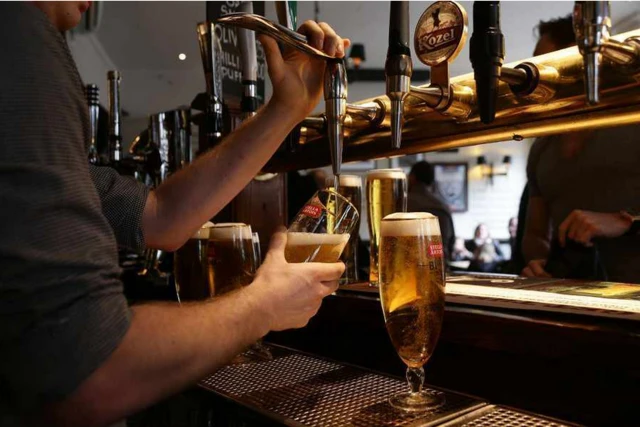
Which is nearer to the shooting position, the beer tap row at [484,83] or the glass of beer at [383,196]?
the beer tap row at [484,83]

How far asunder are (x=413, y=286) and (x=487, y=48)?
374 mm

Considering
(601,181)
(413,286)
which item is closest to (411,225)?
(413,286)

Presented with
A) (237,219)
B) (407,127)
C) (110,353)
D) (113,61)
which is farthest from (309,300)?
(113,61)

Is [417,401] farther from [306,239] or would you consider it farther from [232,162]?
[232,162]

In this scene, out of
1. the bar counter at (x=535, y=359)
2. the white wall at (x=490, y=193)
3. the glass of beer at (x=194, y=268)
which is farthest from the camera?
the white wall at (x=490, y=193)

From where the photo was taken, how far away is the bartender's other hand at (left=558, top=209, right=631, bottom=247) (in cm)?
165

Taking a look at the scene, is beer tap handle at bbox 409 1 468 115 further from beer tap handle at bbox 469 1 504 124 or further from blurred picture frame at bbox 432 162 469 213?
blurred picture frame at bbox 432 162 469 213

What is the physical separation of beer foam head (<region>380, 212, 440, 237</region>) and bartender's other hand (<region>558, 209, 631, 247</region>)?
90 centimetres

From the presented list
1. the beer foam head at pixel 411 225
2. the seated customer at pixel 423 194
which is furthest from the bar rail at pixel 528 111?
the seated customer at pixel 423 194

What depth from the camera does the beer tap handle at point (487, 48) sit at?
0.83 m

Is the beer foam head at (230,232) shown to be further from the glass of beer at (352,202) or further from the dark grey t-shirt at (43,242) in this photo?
the dark grey t-shirt at (43,242)

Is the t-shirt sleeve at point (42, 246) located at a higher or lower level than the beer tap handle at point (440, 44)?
lower

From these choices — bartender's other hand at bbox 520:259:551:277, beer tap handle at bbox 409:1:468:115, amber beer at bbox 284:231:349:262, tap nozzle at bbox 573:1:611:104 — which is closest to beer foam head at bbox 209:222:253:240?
amber beer at bbox 284:231:349:262

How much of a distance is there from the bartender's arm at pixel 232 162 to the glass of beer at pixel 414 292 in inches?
16.7
